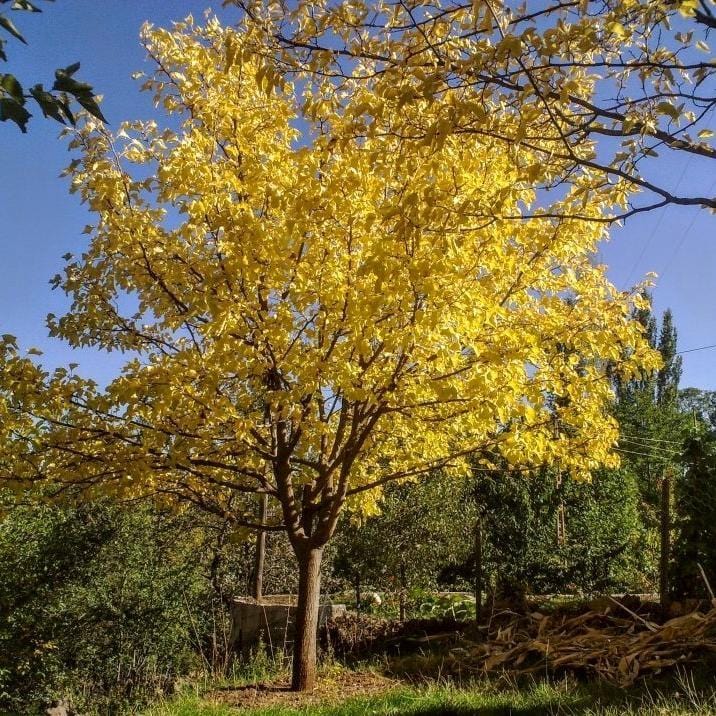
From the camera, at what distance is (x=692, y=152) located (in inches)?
109

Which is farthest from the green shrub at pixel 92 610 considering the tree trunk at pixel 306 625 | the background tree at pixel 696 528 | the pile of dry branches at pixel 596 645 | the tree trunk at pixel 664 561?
the background tree at pixel 696 528

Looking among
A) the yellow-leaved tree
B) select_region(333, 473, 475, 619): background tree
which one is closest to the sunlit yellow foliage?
the yellow-leaved tree

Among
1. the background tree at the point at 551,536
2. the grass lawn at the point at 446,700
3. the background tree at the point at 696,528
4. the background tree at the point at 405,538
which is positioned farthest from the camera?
the background tree at the point at 551,536

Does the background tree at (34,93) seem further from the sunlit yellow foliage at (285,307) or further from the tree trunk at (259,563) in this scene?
the tree trunk at (259,563)

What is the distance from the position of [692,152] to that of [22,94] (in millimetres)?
2581

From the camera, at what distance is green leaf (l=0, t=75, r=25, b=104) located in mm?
1398

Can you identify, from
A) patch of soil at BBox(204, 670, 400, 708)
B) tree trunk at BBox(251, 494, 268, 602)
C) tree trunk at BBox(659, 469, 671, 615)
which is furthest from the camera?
tree trunk at BBox(251, 494, 268, 602)

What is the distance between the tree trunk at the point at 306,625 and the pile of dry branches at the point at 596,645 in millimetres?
1557

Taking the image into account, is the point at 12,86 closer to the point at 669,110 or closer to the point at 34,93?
the point at 34,93

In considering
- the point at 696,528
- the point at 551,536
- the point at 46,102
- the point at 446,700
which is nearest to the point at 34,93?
the point at 46,102

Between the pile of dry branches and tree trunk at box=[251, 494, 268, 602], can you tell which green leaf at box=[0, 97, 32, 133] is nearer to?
the pile of dry branches

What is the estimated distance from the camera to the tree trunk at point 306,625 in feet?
21.1

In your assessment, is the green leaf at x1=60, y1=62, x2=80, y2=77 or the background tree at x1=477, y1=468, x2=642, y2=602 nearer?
the green leaf at x1=60, y1=62, x2=80, y2=77

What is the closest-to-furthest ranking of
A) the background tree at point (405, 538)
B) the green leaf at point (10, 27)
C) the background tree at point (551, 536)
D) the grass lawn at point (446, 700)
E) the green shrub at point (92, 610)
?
the green leaf at point (10, 27)
the grass lawn at point (446, 700)
the green shrub at point (92, 610)
the background tree at point (405, 538)
the background tree at point (551, 536)
